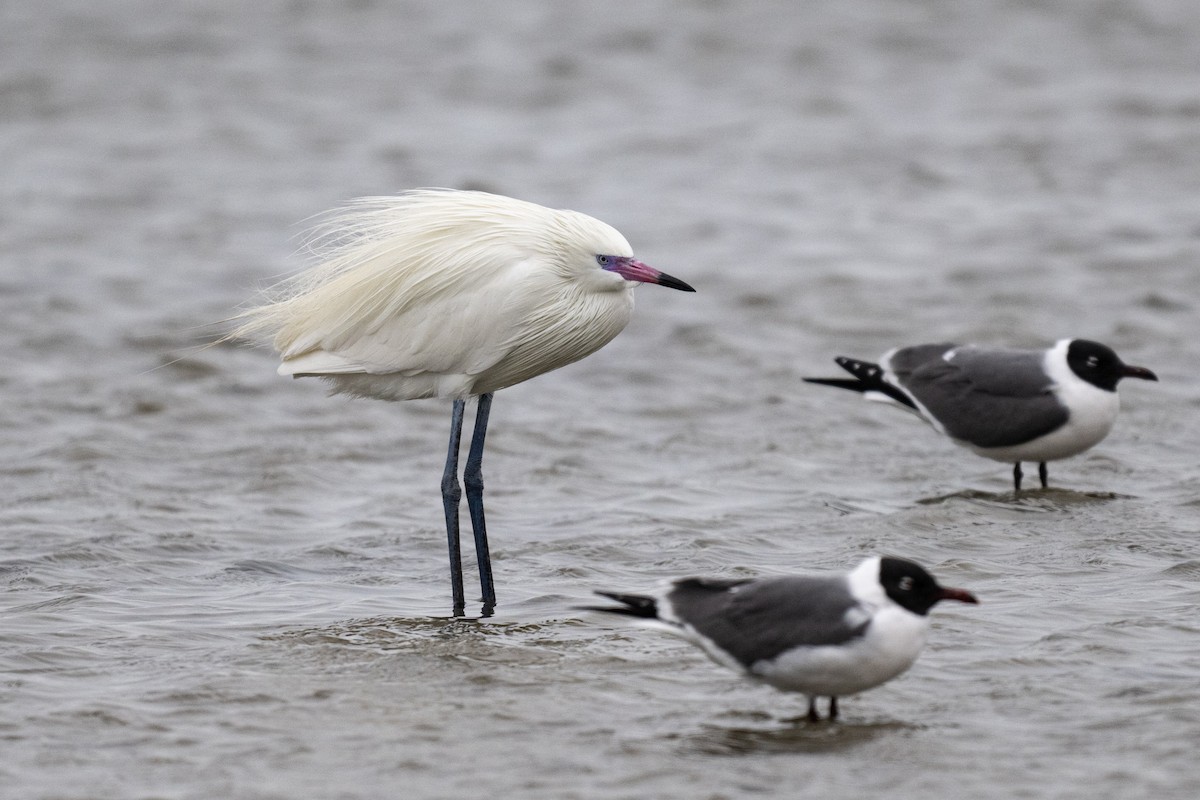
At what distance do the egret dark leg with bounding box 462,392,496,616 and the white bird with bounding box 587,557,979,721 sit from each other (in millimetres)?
1549

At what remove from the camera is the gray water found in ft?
18.3

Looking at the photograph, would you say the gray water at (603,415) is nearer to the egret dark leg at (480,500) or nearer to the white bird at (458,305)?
the egret dark leg at (480,500)

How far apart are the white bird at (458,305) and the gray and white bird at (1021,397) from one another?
9.13 feet

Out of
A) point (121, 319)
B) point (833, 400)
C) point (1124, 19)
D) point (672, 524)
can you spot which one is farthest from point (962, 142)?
point (672, 524)

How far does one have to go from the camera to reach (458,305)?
679 centimetres

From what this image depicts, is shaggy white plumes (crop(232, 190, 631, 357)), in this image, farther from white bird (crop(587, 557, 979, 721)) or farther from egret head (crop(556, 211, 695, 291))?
white bird (crop(587, 557, 979, 721))

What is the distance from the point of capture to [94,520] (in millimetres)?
8445

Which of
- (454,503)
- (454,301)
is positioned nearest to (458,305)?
(454,301)

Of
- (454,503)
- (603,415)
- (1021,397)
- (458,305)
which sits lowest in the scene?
(454,503)

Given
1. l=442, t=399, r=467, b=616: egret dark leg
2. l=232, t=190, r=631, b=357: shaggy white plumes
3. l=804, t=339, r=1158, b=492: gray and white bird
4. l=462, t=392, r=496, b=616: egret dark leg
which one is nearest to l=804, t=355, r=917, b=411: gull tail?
l=804, t=339, r=1158, b=492: gray and white bird

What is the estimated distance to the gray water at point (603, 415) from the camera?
18.3 ft

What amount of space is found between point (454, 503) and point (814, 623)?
2.24 m

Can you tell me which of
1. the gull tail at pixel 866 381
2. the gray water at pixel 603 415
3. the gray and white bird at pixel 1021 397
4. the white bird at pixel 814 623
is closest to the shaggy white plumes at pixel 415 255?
the gray water at pixel 603 415

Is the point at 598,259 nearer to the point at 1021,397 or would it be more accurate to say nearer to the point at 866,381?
the point at 1021,397
